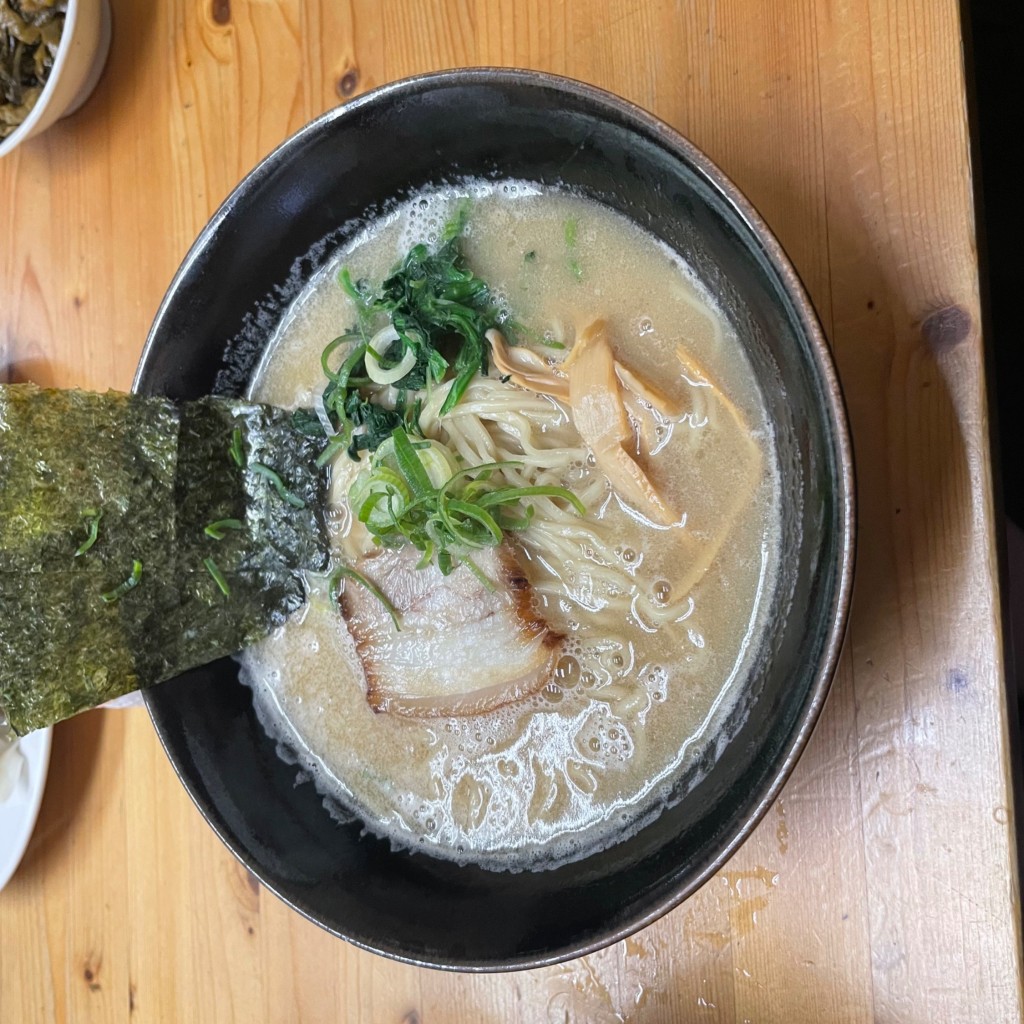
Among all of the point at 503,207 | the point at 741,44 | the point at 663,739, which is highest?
the point at 741,44

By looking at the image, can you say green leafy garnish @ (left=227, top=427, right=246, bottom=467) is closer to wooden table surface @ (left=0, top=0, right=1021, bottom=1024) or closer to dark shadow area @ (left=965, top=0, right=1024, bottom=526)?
wooden table surface @ (left=0, top=0, right=1021, bottom=1024)

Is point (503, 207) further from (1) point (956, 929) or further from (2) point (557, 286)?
(1) point (956, 929)

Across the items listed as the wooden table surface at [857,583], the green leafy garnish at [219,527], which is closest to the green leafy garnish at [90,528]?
the green leafy garnish at [219,527]

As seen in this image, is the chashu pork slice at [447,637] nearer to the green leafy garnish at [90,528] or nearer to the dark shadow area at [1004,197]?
the green leafy garnish at [90,528]

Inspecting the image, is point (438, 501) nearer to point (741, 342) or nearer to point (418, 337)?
point (418, 337)

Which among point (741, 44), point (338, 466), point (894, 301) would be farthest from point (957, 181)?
point (338, 466)

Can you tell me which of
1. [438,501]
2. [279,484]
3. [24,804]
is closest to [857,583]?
[438,501]
